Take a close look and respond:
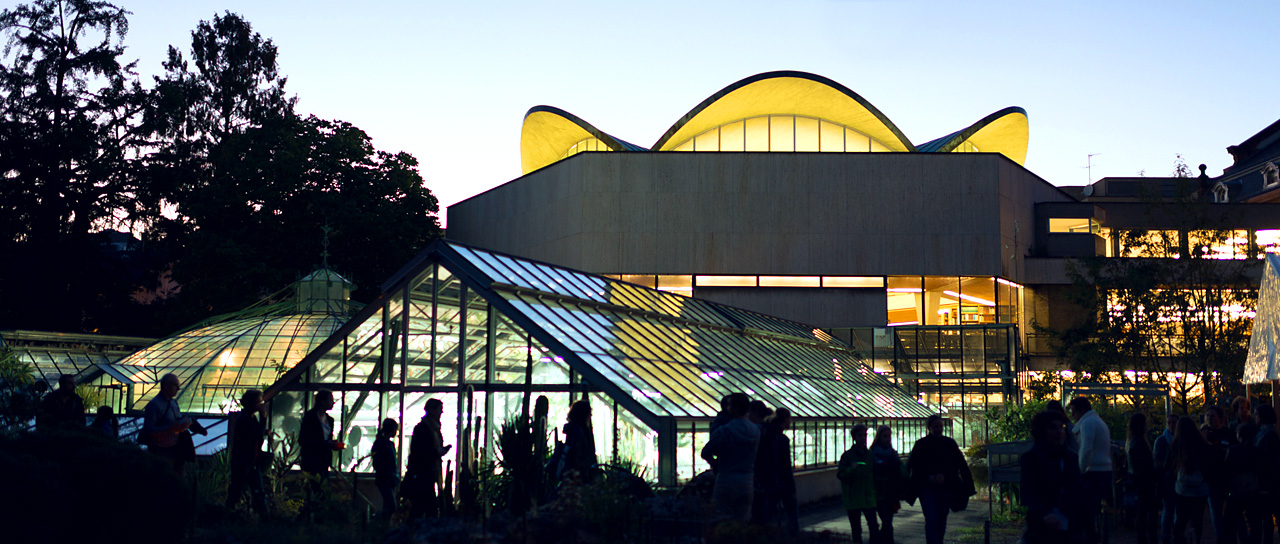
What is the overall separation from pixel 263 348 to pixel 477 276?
17.8 meters

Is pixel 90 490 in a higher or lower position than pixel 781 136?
lower

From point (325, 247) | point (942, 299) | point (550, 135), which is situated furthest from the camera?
point (550, 135)

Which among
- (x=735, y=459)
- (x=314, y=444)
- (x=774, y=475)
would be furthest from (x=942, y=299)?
(x=735, y=459)

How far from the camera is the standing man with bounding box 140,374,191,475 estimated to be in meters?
10.9

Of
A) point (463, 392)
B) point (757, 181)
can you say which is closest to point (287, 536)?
point (463, 392)

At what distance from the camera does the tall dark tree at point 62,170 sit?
42.1 meters

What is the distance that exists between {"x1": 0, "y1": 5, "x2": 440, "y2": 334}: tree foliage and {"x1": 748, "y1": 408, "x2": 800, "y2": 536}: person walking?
31425 mm

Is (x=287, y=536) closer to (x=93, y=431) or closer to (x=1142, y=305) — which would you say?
(x=93, y=431)

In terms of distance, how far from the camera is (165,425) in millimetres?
11055

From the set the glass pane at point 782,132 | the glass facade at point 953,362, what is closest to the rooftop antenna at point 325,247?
the glass facade at point 953,362

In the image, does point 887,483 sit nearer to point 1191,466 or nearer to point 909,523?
point 1191,466

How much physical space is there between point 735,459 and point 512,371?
226 inches

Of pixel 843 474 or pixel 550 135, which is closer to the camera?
pixel 843 474

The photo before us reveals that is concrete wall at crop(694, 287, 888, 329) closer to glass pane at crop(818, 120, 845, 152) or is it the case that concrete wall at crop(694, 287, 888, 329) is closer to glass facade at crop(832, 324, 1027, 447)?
glass pane at crop(818, 120, 845, 152)
